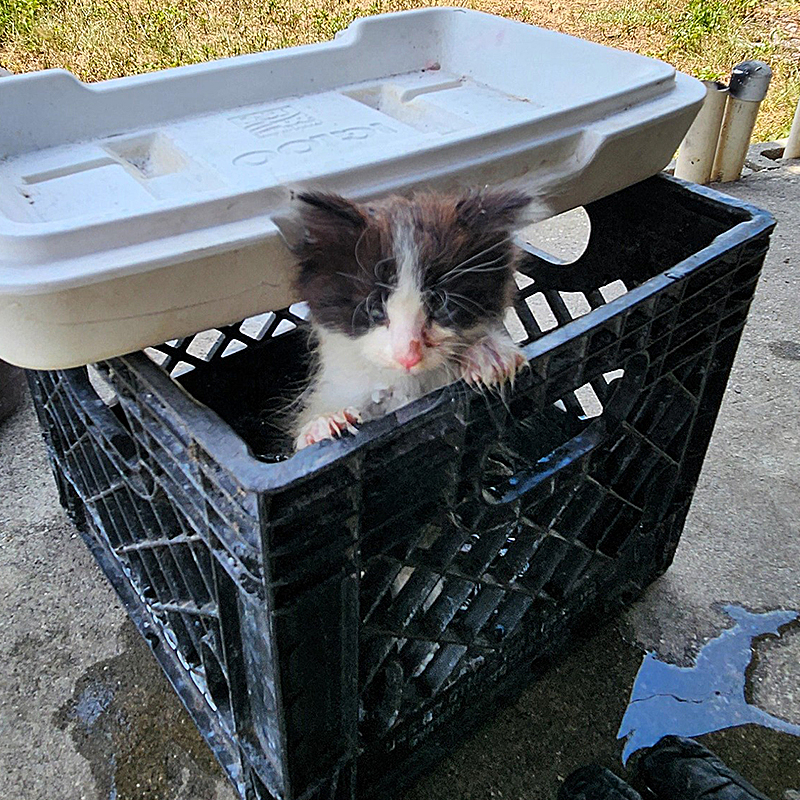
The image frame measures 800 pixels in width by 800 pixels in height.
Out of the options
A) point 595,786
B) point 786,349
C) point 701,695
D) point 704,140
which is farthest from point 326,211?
point 704,140

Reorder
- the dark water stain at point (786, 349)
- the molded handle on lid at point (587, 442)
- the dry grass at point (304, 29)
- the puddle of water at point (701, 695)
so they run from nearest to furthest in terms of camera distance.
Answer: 1. the molded handle on lid at point (587, 442)
2. the puddle of water at point (701, 695)
3. the dark water stain at point (786, 349)
4. the dry grass at point (304, 29)

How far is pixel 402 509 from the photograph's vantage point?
2.77 feet

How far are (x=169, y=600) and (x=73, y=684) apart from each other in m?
0.38

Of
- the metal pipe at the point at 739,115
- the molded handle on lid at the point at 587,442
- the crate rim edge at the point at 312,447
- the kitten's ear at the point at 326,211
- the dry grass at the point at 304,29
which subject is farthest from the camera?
the dry grass at the point at 304,29

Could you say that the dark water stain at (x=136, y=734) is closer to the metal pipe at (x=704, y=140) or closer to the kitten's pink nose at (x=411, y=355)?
the kitten's pink nose at (x=411, y=355)

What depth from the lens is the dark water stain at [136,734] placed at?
1.21 m

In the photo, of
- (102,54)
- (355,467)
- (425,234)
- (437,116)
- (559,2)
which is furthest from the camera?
(559,2)

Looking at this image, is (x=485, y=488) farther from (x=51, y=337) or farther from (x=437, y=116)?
(x=437, y=116)

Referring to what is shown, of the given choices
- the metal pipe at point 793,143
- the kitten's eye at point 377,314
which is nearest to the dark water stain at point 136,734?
the kitten's eye at point 377,314

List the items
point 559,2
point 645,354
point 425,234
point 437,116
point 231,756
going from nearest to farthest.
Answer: point 425,234 → point 645,354 → point 231,756 → point 437,116 → point 559,2

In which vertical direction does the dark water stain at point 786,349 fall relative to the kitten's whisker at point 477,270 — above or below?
below

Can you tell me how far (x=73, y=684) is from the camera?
1.34m

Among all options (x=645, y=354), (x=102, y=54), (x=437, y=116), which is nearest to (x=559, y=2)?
(x=102, y=54)

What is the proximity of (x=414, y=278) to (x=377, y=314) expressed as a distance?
6 centimetres
